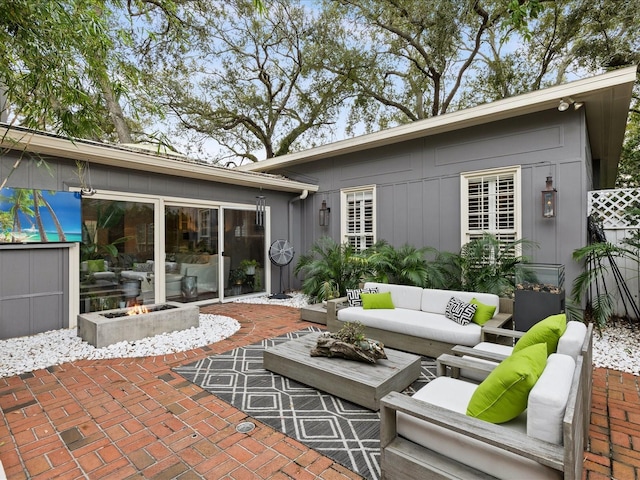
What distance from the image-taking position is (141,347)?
4.19 meters

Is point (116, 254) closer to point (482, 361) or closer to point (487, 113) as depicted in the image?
point (482, 361)

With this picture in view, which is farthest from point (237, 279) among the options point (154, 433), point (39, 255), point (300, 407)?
point (154, 433)

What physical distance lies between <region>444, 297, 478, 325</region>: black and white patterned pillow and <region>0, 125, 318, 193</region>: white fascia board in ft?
14.7

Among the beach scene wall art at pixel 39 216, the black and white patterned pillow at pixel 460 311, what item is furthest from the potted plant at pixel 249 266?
the black and white patterned pillow at pixel 460 311

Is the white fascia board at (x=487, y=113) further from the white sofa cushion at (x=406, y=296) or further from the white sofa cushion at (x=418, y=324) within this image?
the white sofa cushion at (x=418, y=324)

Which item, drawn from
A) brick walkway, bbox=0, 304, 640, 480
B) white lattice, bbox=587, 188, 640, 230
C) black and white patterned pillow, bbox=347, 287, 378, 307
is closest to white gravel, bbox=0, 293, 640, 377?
brick walkway, bbox=0, 304, 640, 480

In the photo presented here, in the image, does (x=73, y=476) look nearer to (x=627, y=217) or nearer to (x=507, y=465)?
(x=507, y=465)

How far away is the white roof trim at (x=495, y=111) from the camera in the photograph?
14.6 feet

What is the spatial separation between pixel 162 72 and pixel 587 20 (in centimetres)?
1229

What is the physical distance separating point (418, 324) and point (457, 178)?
3.39 metres

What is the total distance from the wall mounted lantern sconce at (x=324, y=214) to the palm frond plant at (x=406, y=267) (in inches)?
77.0

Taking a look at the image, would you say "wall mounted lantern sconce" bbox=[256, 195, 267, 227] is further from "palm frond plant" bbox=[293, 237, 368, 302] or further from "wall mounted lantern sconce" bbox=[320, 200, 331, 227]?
"palm frond plant" bbox=[293, 237, 368, 302]

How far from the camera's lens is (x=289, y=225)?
8.69 metres

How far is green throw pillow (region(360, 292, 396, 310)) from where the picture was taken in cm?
476
